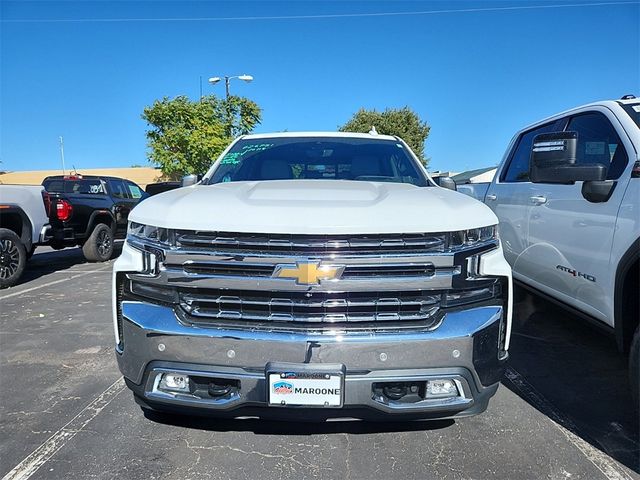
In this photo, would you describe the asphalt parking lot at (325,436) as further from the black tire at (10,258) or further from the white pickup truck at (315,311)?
the black tire at (10,258)

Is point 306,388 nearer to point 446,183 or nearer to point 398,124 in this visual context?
point 446,183

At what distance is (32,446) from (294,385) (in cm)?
175

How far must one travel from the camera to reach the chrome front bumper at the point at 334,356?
6.86 ft

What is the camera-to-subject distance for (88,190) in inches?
442

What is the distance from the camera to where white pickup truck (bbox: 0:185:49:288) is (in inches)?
274

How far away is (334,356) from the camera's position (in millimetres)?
2080

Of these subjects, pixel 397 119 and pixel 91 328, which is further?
pixel 397 119

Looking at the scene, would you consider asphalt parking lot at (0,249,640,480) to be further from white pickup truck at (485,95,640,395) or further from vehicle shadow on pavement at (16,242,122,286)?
vehicle shadow on pavement at (16,242,122,286)

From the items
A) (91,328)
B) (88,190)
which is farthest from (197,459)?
(88,190)

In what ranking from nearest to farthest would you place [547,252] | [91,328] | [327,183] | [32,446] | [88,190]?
[32,446]
[327,183]
[547,252]
[91,328]
[88,190]

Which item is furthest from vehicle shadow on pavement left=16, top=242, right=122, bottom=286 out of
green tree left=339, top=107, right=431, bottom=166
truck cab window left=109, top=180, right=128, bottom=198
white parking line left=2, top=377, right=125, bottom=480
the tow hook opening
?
green tree left=339, top=107, right=431, bottom=166

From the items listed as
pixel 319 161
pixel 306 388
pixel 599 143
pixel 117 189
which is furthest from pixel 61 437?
pixel 117 189

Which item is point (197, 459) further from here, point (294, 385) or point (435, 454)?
point (435, 454)

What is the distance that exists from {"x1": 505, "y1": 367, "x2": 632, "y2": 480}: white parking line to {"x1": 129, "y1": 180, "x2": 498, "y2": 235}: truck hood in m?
1.43
